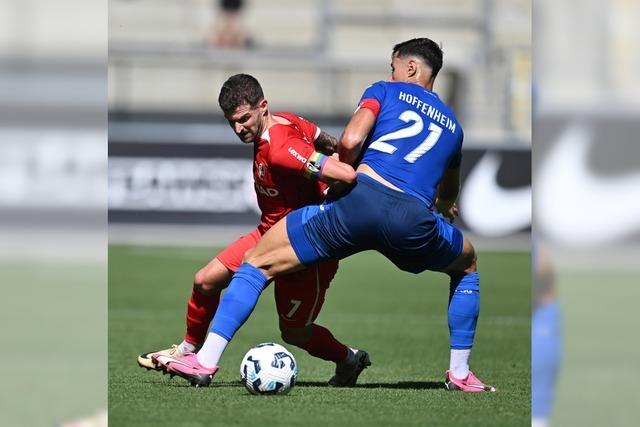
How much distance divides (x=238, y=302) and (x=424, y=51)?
1529mm

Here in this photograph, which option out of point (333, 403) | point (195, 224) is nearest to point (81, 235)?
point (333, 403)

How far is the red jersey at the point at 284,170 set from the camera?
5.00 m

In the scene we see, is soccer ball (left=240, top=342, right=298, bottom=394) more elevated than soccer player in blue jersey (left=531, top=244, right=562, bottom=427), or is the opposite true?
soccer player in blue jersey (left=531, top=244, right=562, bottom=427)

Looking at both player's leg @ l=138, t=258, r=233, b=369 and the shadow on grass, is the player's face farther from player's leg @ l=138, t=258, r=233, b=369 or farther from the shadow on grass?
the shadow on grass

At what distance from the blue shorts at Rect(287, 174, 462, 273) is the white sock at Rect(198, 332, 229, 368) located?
544 millimetres

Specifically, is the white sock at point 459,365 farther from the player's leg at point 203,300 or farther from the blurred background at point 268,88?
the blurred background at point 268,88

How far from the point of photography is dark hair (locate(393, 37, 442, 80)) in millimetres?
5199

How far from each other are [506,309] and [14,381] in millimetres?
7577

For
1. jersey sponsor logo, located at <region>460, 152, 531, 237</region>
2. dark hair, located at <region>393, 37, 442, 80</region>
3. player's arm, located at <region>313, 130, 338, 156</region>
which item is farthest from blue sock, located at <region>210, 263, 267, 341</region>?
jersey sponsor logo, located at <region>460, 152, 531, 237</region>

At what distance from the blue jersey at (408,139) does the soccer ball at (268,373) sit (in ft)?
3.51

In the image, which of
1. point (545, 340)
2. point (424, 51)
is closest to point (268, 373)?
point (424, 51)

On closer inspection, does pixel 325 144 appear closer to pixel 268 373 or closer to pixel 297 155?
pixel 297 155

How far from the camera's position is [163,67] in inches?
838

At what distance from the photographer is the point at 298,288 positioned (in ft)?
18.0
